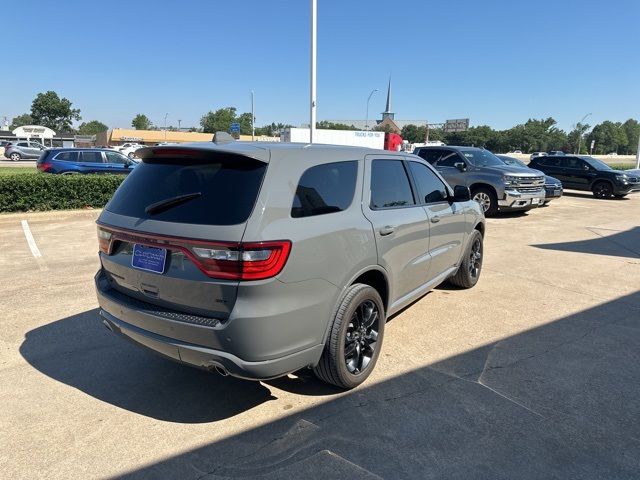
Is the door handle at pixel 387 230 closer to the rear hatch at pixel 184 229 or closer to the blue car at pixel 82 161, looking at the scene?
the rear hatch at pixel 184 229

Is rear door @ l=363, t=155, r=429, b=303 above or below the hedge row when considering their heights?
above

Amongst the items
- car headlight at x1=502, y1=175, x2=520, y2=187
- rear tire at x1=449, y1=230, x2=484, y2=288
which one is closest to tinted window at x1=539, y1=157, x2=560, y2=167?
car headlight at x1=502, y1=175, x2=520, y2=187

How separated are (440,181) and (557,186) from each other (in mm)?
12288

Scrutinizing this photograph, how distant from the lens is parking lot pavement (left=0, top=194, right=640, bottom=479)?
2.67 metres

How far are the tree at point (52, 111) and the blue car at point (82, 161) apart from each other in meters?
101

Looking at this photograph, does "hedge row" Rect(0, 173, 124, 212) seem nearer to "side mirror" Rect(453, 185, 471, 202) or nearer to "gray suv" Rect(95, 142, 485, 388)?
"gray suv" Rect(95, 142, 485, 388)

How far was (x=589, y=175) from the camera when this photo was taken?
1914 cm

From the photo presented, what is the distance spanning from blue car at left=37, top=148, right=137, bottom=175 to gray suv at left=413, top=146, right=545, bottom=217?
385 inches

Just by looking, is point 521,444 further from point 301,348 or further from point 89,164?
point 89,164

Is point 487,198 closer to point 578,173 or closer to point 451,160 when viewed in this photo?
point 451,160

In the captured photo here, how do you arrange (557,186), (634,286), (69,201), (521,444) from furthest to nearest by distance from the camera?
(557,186), (69,201), (634,286), (521,444)

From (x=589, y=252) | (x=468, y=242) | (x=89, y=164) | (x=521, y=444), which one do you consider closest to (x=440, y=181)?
(x=468, y=242)

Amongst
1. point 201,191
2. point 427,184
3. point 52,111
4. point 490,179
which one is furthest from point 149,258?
point 52,111

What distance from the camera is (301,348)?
2891 millimetres
